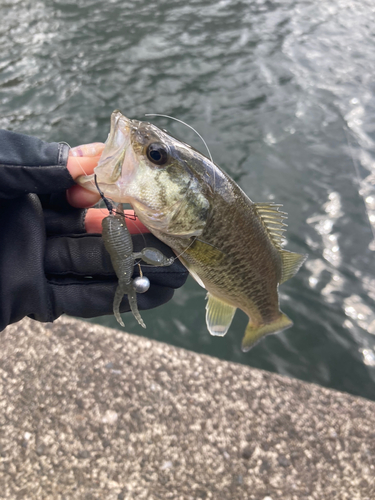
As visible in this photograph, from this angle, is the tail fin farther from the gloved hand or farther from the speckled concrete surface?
the gloved hand

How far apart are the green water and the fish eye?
2.77 meters

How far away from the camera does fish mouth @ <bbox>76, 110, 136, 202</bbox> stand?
184 centimetres

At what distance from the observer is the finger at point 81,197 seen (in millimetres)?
2289

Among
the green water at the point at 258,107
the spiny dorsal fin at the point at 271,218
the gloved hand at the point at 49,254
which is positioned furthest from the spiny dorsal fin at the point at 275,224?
the green water at the point at 258,107

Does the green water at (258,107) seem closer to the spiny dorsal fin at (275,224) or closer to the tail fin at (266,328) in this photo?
the tail fin at (266,328)

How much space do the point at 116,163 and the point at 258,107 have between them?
6.17 meters

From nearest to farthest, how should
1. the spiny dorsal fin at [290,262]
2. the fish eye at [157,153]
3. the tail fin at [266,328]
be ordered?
the fish eye at [157,153] → the spiny dorsal fin at [290,262] → the tail fin at [266,328]

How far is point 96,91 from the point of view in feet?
25.5

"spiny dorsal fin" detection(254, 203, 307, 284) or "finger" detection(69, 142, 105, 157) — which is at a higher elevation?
"finger" detection(69, 142, 105, 157)

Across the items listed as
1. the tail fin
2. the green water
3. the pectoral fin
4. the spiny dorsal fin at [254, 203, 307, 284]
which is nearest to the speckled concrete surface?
the tail fin

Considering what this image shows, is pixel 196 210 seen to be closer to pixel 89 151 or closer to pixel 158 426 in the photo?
pixel 89 151

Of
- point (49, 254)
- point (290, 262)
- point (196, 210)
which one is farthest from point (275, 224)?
point (49, 254)

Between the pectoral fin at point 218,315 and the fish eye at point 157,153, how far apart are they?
111cm

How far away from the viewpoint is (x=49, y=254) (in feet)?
7.53
